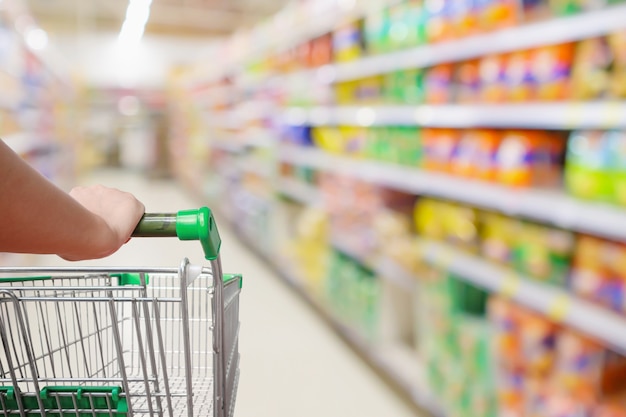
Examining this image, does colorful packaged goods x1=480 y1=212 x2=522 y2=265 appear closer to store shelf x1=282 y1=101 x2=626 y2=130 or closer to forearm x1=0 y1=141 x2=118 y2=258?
store shelf x1=282 y1=101 x2=626 y2=130

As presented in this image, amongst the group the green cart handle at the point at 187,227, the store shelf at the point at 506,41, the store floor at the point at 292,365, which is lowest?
the store floor at the point at 292,365

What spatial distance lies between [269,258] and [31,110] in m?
3.08

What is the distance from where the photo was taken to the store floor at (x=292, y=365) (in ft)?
8.39

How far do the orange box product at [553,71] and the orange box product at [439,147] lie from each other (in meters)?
0.59

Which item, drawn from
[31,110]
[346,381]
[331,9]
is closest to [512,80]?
[346,381]

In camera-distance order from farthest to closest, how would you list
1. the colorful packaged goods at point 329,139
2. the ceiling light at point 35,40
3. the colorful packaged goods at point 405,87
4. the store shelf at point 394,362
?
1. the ceiling light at point 35,40
2. the colorful packaged goods at point 329,139
3. the colorful packaged goods at point 405,87
4. the store shelf at point 394,362

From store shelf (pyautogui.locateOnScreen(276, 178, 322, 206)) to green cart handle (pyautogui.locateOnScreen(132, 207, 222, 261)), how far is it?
Result: 3348mm

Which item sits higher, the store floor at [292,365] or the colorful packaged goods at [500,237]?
the colorful packaged goods at [500,237]

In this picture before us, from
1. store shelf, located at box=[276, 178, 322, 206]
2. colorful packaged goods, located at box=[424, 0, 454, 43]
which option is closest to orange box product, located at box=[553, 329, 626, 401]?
colorful packaged goods, located at box=[424, 0, 454, 43]

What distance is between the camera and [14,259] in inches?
197

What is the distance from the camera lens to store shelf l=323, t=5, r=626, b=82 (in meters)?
1.66

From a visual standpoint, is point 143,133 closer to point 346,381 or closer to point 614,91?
point 346,381

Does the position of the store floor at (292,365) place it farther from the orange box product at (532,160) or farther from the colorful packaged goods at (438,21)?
the colorful packaged goods at (438,21)

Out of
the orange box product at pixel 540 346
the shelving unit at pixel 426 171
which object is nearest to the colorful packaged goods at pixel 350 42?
the shelving unit at pixel 426 171
